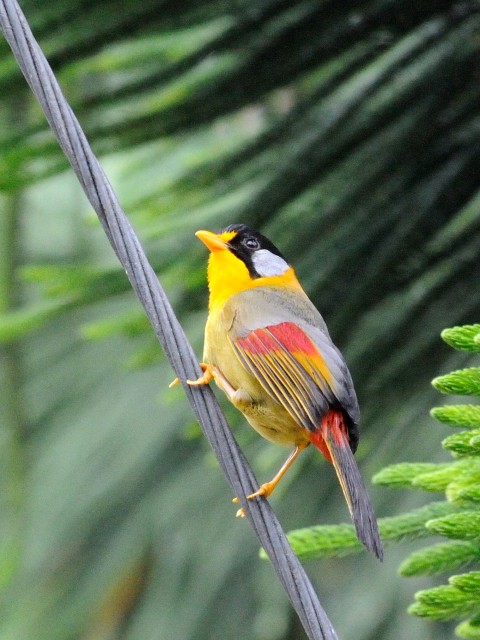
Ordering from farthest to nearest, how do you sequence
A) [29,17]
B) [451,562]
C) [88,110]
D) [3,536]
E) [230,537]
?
1. [3,536]
2. [230,537]
3. [88,110]
4. [29,17]
5. [451,562]

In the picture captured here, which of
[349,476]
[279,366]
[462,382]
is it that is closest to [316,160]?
[279,366]

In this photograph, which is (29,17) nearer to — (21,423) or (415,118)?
(415,118)

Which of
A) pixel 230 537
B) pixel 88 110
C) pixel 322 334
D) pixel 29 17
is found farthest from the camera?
pixel 230 537

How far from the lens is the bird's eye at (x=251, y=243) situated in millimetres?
2477

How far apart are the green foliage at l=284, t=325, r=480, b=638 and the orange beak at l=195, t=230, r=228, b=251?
2.68 ft

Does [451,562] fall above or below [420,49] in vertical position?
below

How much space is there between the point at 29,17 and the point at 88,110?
10.2 inches

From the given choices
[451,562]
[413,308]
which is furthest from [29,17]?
[451,562]

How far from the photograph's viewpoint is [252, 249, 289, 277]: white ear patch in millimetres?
2506

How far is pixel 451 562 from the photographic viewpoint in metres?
1.72

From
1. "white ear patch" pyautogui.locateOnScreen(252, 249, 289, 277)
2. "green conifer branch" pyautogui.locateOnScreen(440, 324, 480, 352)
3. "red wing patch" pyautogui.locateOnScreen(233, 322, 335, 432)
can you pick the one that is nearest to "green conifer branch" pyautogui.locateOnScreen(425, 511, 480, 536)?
"green conifer branch" pyautogui.locateOnScreen(440, 324, 480, 352)

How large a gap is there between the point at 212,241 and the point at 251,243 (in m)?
0.09

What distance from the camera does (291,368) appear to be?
2.08 metres

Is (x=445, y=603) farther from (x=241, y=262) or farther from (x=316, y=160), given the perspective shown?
(x=316, y=160)
